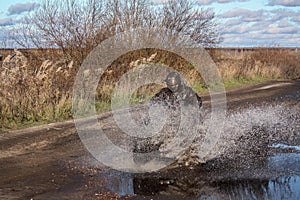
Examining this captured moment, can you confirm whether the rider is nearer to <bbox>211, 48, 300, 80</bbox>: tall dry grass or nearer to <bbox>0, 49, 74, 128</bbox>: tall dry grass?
<bbox>0, 49, 74, 128</bbox>: tall dry grass

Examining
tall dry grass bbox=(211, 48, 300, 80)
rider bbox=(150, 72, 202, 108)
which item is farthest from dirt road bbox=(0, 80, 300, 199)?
tall dry grass bbox=(211, 48, 300, 80)

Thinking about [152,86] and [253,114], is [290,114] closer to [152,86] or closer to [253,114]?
[253,114]

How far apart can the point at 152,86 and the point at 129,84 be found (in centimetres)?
99

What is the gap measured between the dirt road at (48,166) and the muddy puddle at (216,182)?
344mm

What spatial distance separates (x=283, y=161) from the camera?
7.20 m

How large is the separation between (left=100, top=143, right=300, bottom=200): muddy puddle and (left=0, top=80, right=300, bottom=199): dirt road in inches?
13.6

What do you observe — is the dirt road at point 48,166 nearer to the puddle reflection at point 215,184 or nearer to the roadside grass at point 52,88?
the puddle reflection at point 215,184

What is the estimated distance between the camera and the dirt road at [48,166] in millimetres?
5816

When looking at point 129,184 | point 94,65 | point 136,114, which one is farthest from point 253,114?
point 129,184

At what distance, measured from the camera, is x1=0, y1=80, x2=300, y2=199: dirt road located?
5.82 m

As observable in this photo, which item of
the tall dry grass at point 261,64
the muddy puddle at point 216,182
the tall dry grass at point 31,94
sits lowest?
the tall dry grass at point 261,64

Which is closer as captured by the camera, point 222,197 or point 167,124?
point 222,197

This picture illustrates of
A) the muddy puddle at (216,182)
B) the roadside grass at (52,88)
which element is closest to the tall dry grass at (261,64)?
the roadside grass at (52,88)

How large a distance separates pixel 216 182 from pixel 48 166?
2.89 meters
